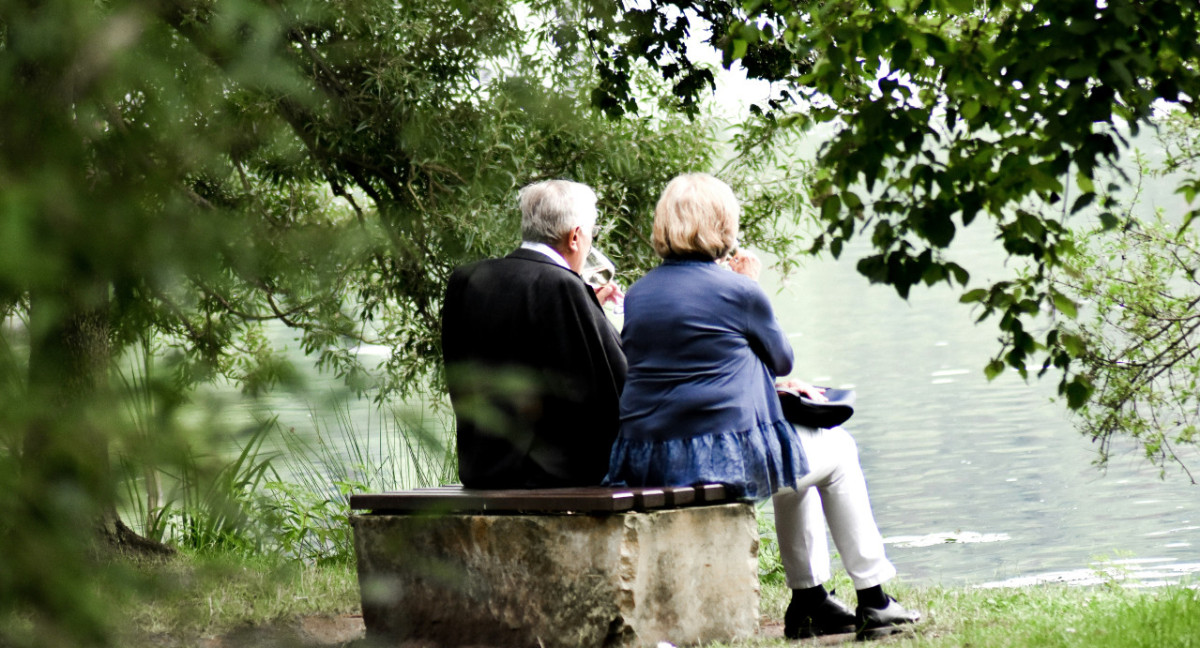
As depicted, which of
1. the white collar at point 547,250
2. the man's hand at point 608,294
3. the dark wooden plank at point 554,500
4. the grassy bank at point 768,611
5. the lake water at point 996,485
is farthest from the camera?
the lake water at point 996,485

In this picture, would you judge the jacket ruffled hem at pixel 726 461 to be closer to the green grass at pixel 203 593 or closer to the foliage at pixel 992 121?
the foliage at pixel 992 121

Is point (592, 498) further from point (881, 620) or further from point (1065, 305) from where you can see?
point (1065, 305)

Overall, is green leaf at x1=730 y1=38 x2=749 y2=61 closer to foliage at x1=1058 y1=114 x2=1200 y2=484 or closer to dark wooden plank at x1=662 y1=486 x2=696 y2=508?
dark wooden plank at x1=662 y1=486 x2=696 y2=508

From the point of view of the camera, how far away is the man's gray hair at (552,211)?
4449mm

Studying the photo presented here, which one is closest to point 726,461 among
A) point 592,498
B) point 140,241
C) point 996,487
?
point 592,498

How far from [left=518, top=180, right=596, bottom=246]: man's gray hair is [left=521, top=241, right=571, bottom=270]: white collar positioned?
0.03m

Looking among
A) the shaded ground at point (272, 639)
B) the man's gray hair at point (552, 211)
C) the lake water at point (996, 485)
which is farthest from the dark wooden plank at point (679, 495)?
the shaded ground at point (272, 639)

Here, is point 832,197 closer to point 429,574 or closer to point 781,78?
point 429,574

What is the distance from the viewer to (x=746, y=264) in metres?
4.62

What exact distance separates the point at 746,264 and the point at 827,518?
921 mm

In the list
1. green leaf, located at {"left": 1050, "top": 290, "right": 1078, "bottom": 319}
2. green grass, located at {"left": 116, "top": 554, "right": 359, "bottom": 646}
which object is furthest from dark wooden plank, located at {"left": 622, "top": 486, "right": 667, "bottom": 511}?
green grass, located at {"left": 116, "top": 554, "right": 359, "bottom": 646}

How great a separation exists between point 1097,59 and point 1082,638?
1.97m

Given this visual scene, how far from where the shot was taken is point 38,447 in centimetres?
71

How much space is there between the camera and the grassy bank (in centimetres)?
82
